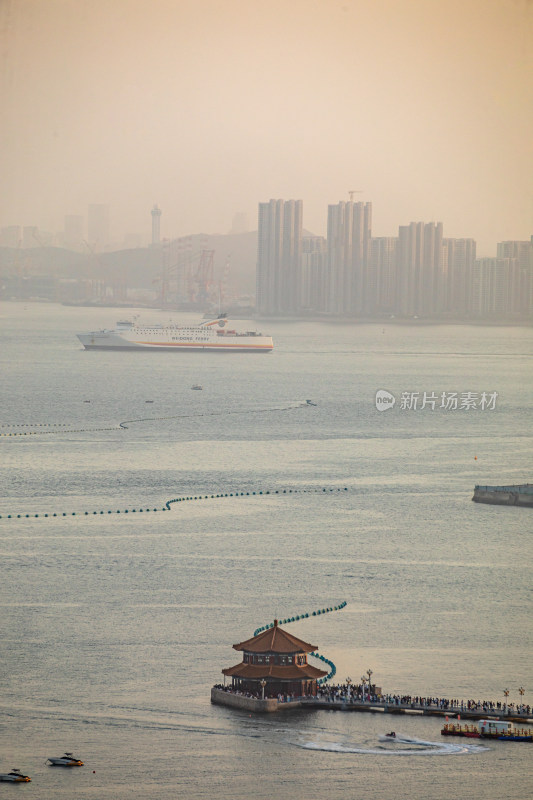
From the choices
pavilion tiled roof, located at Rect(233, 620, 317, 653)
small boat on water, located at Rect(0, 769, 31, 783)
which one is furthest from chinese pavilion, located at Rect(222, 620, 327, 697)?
small boat on water, located at Rect(0, 769, 31, 783)

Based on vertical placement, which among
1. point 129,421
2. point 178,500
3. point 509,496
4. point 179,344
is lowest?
point 178,500

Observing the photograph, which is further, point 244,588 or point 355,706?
point 244,588

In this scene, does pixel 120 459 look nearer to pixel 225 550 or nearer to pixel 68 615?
pixel 225 550

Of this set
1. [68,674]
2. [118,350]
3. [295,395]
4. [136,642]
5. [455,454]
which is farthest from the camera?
[118,350]

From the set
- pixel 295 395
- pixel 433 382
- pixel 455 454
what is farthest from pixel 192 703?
pixel 433 382

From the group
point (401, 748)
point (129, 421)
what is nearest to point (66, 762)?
point (401, 748)

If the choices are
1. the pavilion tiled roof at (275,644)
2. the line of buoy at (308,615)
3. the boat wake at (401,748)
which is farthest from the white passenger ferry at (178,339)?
the boat wake at (401,748)

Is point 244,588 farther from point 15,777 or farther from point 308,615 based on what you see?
point 15,777
